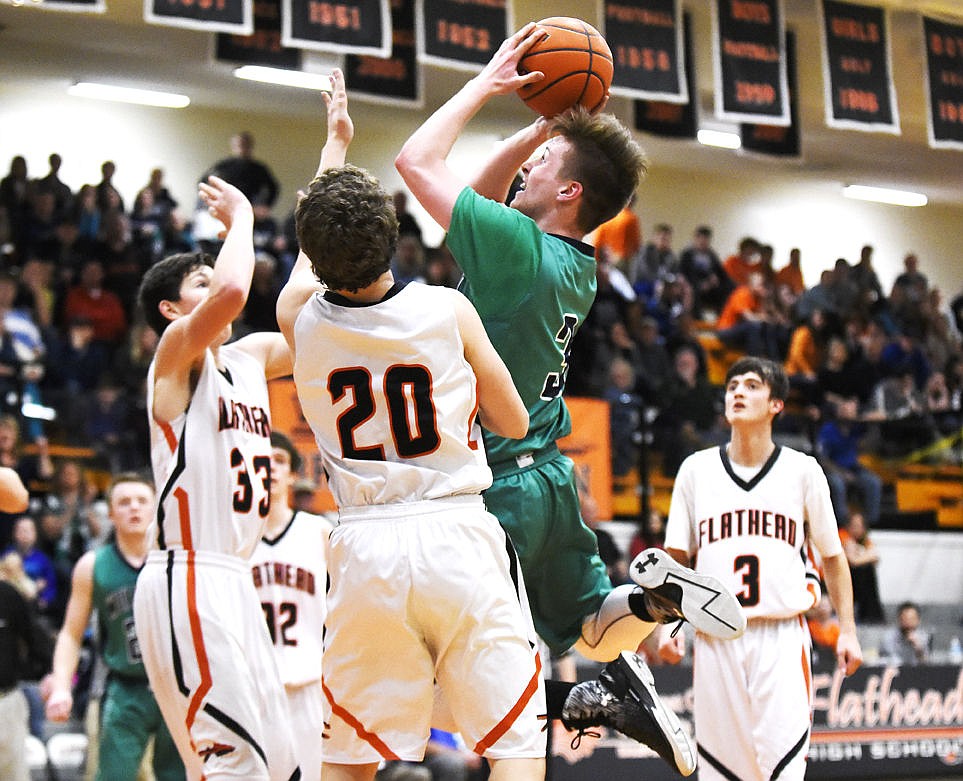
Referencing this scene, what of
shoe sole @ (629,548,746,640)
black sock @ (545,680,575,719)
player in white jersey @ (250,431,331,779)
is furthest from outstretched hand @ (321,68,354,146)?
player in white jersey @ (250,431,331,779)

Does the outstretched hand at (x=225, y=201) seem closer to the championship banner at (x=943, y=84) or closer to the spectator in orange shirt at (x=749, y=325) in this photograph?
the championship banner at (x=943, y=84)

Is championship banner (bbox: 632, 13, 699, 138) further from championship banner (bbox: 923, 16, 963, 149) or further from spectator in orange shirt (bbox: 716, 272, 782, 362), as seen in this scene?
spectator in orange shirt (bbox: 716, 272, 782, 362)

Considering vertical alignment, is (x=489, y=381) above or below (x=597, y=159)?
below

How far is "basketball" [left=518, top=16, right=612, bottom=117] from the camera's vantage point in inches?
167

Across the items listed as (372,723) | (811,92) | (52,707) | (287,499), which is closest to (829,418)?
(811,92)

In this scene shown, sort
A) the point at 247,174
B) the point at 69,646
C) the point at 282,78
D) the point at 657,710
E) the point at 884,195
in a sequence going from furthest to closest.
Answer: the point at 884,195, the point at 282,78, the point at 247,174, the point at 69,646, the point at 657,710

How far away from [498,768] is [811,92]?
1446 centimetres

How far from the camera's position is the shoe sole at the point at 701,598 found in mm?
→ 4066

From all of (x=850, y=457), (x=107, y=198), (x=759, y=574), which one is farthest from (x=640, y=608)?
(x=107, y=198)

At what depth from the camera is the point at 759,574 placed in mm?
6023

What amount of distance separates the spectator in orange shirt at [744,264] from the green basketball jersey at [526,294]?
43.8 ft

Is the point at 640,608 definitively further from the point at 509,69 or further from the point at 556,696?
the point at 509,69

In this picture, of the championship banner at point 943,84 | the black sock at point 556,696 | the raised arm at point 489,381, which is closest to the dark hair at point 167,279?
the raised arm at point 489,381

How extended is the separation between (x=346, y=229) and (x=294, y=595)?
10.6ft
